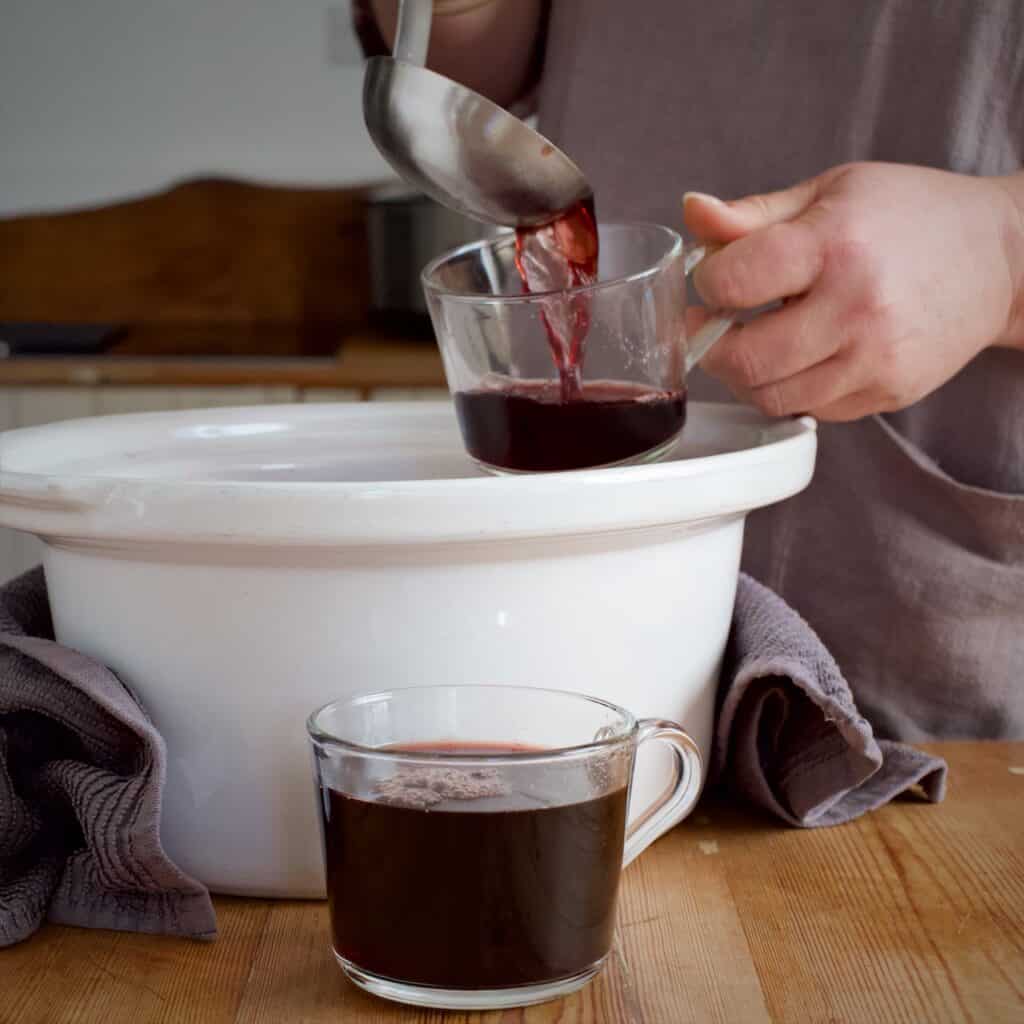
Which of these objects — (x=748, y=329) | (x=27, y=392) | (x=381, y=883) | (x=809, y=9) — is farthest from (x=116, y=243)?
(x=381, y=883)

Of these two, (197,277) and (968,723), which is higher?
(968,723)

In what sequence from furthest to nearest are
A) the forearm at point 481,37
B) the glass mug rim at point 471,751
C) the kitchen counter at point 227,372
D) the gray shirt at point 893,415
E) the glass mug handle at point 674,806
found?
1. the kitchen counter at point 227,372
2. the forearm at point 481,37
3. the gray shirt at point 893,415
4. the glass mug handle at point 674,806
5. the glass mug rim at point 471,751

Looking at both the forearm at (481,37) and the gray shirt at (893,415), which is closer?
the gray shirt at (893,415)

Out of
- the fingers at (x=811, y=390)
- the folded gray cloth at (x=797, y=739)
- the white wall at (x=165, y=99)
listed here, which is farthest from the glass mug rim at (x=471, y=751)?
the white wall at (x=165, y=99)

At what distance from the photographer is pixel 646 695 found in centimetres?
54

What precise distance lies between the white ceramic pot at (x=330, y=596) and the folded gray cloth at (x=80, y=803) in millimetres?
20

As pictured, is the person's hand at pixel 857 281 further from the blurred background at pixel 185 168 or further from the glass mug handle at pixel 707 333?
the blurred background at pixel 185 168

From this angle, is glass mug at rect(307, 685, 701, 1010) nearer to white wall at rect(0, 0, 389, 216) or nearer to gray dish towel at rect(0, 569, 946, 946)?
gray dish towel at rect(0, 569, 946, 946)

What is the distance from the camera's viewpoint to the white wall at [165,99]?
2609mm

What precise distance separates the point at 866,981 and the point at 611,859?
99mm

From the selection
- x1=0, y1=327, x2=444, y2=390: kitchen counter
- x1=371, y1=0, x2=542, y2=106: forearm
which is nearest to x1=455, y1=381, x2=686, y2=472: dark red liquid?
x1=371, y1=0, x2=542, y2=106: forearm

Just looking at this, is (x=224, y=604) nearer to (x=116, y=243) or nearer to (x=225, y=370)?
(x=225, y=370)

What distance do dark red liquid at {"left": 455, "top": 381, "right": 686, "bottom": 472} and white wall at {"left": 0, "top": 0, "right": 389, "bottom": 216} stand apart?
2084 mm

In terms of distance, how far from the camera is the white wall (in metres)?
2.61
